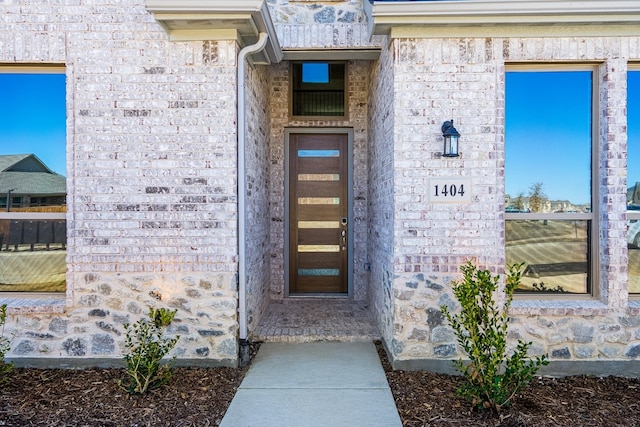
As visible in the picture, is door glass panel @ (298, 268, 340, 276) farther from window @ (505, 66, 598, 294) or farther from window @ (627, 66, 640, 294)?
window @ (627, 66, 640, 294)

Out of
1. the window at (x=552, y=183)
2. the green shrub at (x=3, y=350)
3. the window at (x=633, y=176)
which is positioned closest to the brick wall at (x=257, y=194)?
the green shrub at (x=3, y=350)

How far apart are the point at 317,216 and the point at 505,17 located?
3332 millimetres

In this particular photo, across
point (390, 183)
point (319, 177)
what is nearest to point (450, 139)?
point (390, 183)

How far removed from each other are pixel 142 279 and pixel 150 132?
1.33 m

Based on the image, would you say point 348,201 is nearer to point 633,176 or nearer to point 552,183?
point 552,183

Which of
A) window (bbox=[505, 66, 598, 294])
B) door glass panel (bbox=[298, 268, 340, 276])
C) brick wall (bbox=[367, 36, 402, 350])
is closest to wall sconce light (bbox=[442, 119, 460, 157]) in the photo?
brick wall (bbox=[367, 36, 402, 350])

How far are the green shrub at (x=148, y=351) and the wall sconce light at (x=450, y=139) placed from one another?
2722 millimetres

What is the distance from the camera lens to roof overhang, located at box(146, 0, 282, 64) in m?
3.47

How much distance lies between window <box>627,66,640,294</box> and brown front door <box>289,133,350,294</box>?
126 inches

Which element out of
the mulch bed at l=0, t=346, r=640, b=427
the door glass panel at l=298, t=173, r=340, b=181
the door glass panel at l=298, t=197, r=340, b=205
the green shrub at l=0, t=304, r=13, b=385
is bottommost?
the mulch bed at l=0, t=346, r=640, b=427

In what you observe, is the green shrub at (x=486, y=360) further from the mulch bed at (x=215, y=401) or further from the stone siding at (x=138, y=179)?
the stone siding at (x=138, y=179)

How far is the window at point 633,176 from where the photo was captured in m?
3.91

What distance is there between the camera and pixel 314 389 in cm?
344

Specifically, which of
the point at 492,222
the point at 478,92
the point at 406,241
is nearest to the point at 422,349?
the point at 406,241
